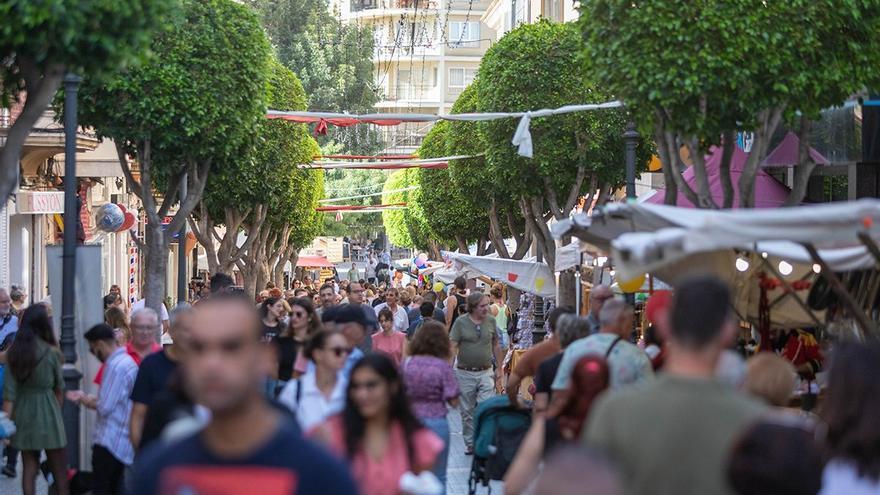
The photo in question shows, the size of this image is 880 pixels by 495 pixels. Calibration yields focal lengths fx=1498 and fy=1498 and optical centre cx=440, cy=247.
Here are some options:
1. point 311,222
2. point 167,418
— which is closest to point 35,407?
point 167,418

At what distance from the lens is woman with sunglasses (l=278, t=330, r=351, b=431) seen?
7.79m

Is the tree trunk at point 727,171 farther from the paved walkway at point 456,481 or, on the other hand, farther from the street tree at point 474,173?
the street tree at point 474,173

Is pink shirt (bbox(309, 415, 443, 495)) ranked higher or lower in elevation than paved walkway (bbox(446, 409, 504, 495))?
higher

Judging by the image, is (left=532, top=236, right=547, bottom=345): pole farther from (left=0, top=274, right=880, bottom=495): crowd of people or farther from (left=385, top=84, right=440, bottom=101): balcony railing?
(left=385, top=84, right=440, bottom=101): balcony railing

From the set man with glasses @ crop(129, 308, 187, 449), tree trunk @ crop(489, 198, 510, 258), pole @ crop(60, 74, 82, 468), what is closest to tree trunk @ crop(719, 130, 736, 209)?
pole @ crop(60, 74, 82, 468)

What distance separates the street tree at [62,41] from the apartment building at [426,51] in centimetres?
8826

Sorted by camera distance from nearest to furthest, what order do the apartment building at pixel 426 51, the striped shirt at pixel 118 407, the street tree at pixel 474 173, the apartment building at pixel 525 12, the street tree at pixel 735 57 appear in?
the striped shirt at pixel 118 407 < the street tree at pixel 735 57 < the street tree at pixel 474 173 < the apartment building at pixel 525 12 < the apartment building at pixel 426 51

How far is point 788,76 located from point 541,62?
13370 mm

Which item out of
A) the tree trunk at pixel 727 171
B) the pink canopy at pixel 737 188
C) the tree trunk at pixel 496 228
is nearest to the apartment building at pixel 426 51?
the tree trunk at pixel 496 228

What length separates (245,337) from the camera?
3918 mm

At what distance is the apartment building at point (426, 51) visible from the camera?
3942 inches

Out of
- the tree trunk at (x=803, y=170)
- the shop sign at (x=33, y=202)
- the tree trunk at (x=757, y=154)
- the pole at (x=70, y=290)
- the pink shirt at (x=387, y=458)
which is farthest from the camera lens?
the shop sign at (x=33, y=202)

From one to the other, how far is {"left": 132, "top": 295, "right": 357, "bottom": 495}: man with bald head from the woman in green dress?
24.9 feet

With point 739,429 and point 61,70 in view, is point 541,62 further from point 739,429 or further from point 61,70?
point 739,429
